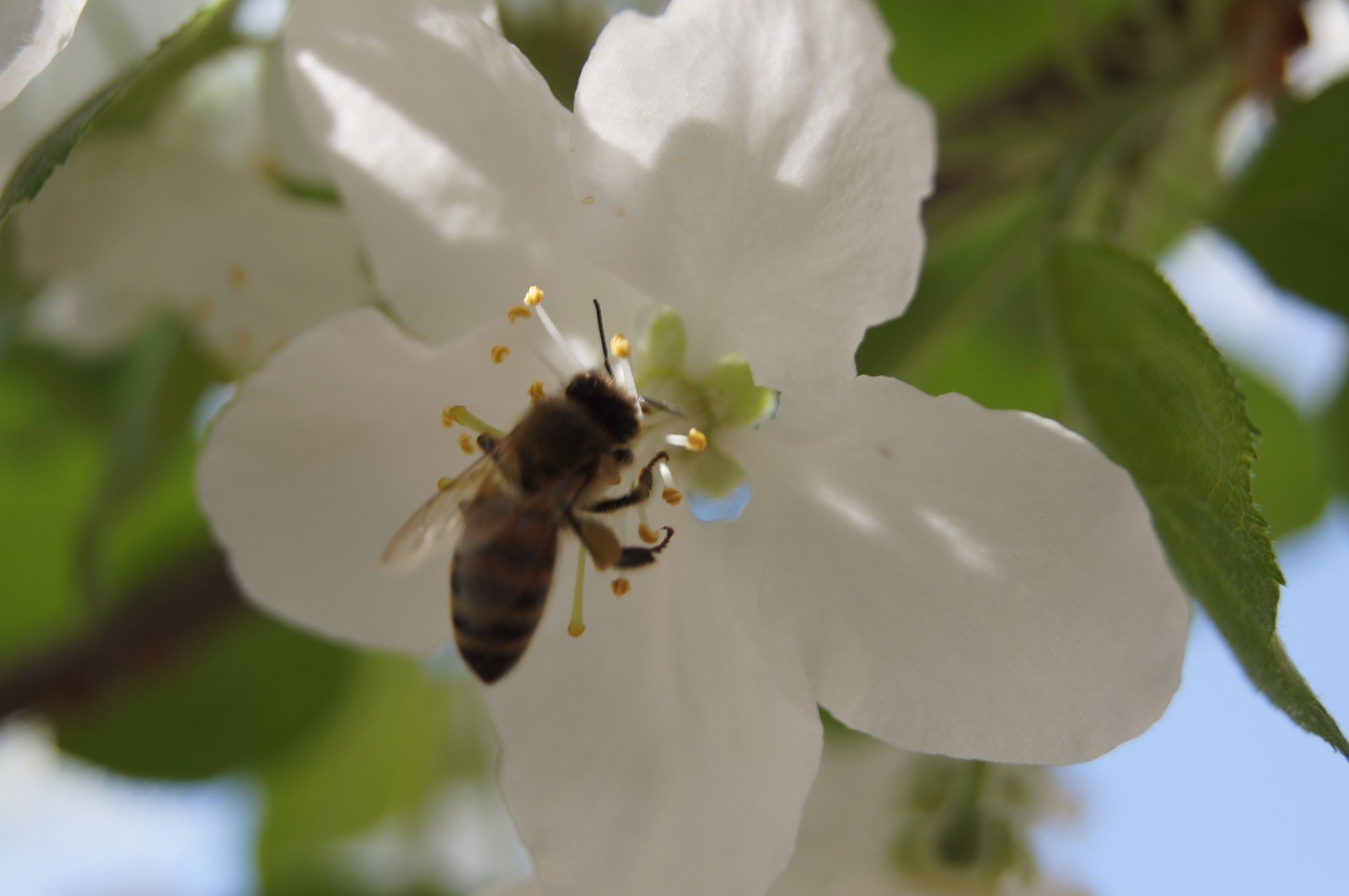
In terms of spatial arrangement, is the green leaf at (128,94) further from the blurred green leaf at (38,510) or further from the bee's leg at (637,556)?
the blurred green leaf at (38,510)

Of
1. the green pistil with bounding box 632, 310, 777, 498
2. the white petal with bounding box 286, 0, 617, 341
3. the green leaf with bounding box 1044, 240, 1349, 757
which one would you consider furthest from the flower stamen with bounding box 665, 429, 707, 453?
the green leaf with bounding box 1044, 240, 1349, 757

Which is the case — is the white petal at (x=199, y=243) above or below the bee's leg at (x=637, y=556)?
above

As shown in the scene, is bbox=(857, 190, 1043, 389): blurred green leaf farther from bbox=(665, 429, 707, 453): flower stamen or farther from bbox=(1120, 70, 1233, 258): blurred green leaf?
bbox=(665, 429, 707, 453): flower stamen

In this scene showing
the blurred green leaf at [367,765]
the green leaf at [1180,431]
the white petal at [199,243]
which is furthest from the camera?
the blurred green leaf at [367,765]

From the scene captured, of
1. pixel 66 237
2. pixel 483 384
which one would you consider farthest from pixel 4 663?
pixel 483 384

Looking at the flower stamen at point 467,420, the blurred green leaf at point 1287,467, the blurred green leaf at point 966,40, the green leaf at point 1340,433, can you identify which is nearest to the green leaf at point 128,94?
the flower stamen at point 467,420

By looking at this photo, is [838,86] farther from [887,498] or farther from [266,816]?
[266,816]

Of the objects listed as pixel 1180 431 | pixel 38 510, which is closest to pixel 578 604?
pixel 1180 431
